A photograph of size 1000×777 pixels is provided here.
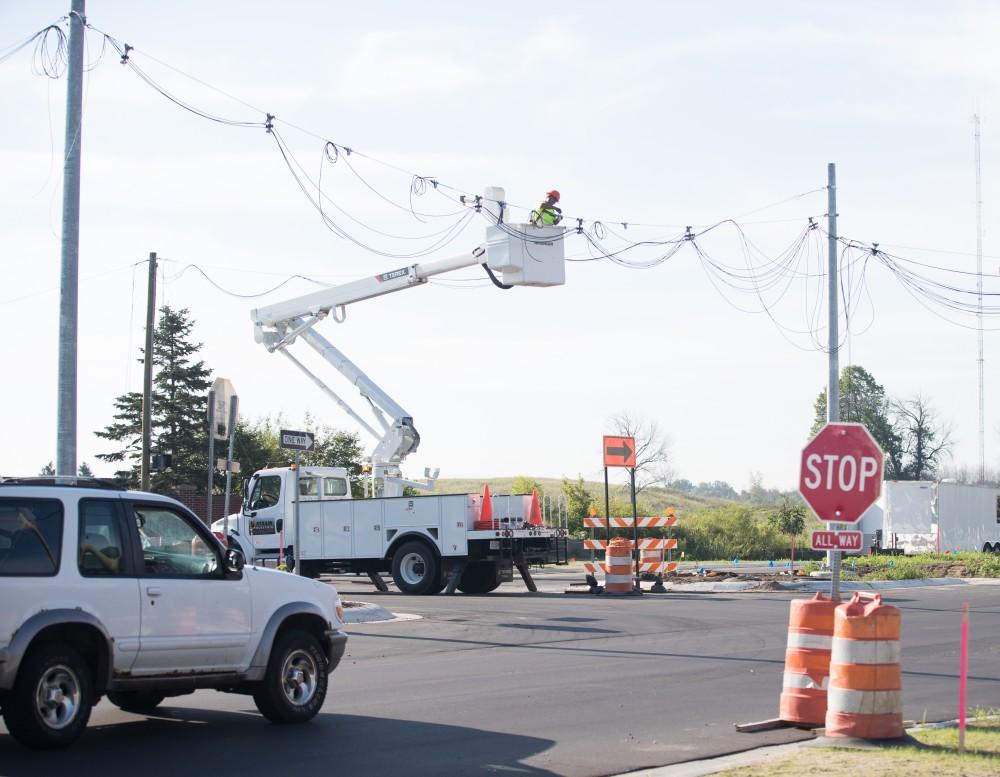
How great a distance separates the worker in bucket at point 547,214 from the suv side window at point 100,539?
1679 centimetres

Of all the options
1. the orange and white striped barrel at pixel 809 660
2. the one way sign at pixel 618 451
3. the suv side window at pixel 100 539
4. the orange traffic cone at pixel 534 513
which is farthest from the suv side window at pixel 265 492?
the orange and white striped barrel at pixel 809 660

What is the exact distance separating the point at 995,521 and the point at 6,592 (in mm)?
48352

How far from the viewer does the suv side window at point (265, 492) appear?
94.6ft

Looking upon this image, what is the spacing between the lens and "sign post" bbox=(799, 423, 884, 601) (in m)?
9.26

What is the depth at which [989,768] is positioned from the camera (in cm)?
812

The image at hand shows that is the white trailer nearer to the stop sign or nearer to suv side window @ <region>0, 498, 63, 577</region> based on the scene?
the stop sign

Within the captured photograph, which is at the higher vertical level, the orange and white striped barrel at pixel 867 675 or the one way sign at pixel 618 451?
the one way sign at pixel 618 451

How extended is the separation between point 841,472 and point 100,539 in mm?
5342

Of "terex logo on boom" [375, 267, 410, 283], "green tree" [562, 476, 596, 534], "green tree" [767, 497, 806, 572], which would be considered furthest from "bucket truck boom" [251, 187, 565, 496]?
"green tree" [767, 497, 806, 572]

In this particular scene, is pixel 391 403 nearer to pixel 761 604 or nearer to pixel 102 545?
pixel 761 604

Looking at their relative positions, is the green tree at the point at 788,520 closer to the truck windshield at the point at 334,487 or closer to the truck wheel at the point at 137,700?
the truck windshield at the point at 334,487

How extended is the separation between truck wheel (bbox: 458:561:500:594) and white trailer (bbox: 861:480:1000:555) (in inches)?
940

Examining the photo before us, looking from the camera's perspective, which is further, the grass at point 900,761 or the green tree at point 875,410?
the green tree at point 875,410

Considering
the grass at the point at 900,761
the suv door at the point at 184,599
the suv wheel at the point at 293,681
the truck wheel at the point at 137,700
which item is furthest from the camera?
the truck wheel at the point at 137,700
